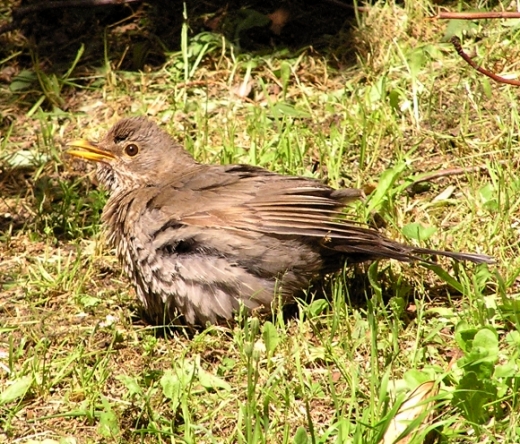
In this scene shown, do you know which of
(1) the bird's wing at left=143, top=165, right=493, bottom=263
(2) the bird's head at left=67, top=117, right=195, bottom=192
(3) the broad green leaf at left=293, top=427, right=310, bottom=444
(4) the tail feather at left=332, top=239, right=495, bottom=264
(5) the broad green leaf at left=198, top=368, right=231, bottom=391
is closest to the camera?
(3) the broad green leaf at left=293, top=427, right=310, bottom=444

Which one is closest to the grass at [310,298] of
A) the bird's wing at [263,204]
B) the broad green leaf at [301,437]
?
the broad green leaf at [301,437]

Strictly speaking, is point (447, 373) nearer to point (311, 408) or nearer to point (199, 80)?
point (311, 408)

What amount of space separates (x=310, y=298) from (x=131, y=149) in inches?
57.8

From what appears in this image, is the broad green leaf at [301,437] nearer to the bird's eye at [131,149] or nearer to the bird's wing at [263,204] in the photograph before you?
the bird's wing at [263,204]

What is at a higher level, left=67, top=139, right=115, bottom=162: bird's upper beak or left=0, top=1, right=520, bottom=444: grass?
left=67, top=139, right=115, bottom=162: bird's upper beak

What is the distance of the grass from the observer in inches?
166

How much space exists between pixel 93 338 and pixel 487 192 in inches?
92.5

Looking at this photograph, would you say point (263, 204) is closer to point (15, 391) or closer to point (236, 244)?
point (236, 244)

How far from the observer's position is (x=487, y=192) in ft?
18.3

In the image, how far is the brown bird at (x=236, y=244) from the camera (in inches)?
195

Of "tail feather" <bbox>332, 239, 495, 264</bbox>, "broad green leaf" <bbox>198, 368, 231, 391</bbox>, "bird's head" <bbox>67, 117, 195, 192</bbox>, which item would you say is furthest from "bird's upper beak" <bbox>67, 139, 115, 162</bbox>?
"broad green leaf" <bbox>198, 368, 231, 391</bbox>

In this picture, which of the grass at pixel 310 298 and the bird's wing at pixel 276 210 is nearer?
the grass at pixel 310 298

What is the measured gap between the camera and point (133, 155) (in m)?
5.76

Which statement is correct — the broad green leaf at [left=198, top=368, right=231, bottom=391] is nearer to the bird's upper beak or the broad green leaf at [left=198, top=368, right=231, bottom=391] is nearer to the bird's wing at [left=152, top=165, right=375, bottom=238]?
the bird's wing at [left=152, top=165, right=375, bottom=238]
